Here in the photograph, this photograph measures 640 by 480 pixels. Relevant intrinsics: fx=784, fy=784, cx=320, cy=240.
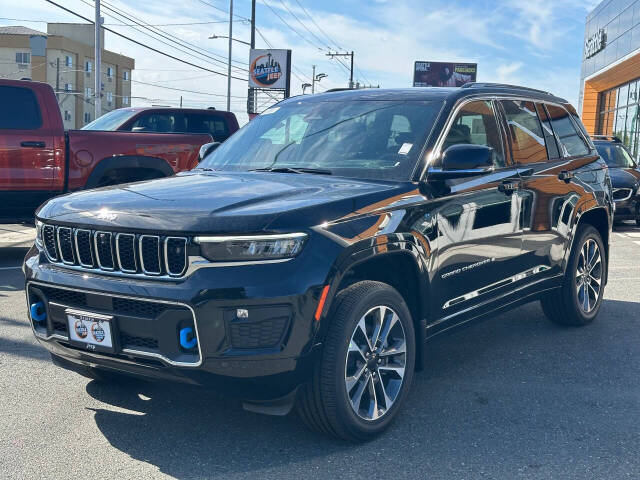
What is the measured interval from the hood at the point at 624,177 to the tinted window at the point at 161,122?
25.6 feet

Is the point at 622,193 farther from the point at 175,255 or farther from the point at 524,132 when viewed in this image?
the point at 175,255

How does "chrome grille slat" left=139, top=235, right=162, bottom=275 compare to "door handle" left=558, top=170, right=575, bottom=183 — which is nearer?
"chrome grille slat" left=139, top=235, right=162, bottom=275

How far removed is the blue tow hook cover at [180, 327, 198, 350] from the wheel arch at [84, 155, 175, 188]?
22.2 feet

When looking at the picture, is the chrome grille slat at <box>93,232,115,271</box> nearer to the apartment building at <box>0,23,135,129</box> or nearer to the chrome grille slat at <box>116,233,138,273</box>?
the chrome grille slat at <box>116,233,138,273</box>

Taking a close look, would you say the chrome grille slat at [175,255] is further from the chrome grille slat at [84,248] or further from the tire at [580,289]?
the tire at [580,289]

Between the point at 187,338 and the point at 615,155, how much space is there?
1405 centimetres

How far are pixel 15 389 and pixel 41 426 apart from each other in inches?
28.1

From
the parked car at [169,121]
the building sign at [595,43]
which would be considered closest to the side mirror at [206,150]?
the parked car at [169,121]

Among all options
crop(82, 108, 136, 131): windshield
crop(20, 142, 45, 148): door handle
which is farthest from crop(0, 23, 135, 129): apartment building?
crop(20, 142, 45, 148): door handle

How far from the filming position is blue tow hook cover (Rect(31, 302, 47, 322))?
389 cm

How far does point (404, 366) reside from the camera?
13.5ft

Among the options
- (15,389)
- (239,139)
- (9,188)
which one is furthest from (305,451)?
(9,188)

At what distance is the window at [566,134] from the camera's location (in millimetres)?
6113

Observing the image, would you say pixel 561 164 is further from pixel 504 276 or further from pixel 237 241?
pixel 237 241
